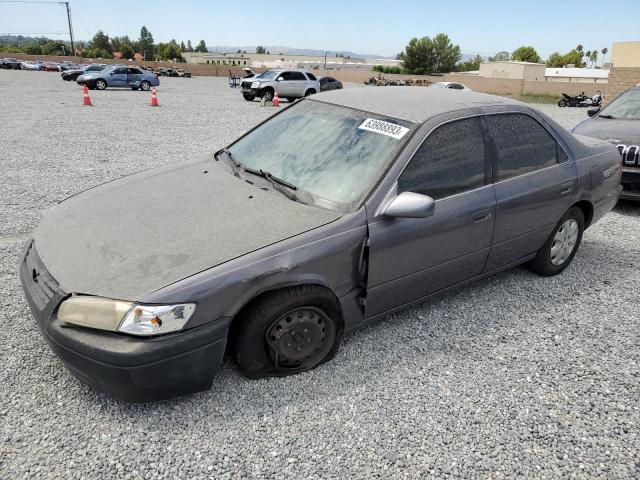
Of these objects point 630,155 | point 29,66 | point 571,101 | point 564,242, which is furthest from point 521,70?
point 564,242

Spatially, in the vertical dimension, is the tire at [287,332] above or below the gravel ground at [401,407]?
above

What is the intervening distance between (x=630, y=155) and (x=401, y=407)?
17.0 ft

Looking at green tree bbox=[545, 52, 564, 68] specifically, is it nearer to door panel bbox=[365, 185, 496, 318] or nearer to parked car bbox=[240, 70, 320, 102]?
parked car bbox=[240, 70, 320, 102]

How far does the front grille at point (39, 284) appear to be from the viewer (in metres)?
2.51

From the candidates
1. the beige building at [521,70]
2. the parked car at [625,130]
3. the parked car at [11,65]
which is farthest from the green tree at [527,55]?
the parked car at [625,130]

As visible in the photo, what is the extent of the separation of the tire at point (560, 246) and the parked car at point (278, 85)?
18963 millimetres

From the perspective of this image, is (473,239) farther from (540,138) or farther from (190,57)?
(190,57)

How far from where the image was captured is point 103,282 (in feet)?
7.93

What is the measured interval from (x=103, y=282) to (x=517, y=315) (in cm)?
291

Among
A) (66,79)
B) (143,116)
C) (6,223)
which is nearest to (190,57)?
(66,79)

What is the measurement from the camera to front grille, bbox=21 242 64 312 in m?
2.51

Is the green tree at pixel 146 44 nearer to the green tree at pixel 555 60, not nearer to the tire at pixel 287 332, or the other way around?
the green tree at pixel 555 60

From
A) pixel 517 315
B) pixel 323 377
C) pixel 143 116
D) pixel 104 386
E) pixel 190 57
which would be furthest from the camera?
pixel 190 57

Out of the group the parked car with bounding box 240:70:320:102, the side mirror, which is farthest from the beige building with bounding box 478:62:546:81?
the side mirror
